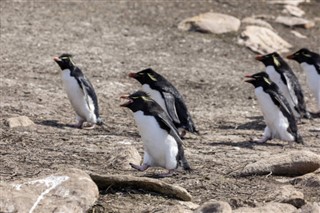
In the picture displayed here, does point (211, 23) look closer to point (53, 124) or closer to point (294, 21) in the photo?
point (294, 21)

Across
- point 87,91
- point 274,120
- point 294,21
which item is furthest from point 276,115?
point 294,21

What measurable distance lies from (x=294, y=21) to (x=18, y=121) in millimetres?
9011

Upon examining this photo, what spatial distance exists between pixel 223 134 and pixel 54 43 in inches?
181

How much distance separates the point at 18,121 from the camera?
9.38 m

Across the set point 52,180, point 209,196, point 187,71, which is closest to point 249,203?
point 209,196

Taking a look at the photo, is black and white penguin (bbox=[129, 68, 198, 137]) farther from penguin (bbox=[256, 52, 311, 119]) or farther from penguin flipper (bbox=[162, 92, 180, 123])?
penguin (bbox=[256, 52, 311, 119])

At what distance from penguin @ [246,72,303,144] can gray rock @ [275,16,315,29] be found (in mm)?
7019

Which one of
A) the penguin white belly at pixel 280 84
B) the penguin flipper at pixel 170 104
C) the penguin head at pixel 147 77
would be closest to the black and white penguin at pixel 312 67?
the penguin white belly at pixel 280 84

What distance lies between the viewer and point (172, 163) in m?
7.84

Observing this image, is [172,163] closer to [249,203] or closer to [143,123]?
[143,123]

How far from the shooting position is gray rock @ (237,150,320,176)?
25.1 ft

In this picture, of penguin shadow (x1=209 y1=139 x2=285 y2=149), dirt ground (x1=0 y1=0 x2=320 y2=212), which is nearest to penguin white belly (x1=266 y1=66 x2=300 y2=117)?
dirt ground (x1=0 y1=0 x2=320 y2=212)

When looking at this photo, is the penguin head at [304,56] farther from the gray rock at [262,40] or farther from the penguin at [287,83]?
the gray rock at [262,40]

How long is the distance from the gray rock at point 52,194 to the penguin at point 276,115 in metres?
4.21
